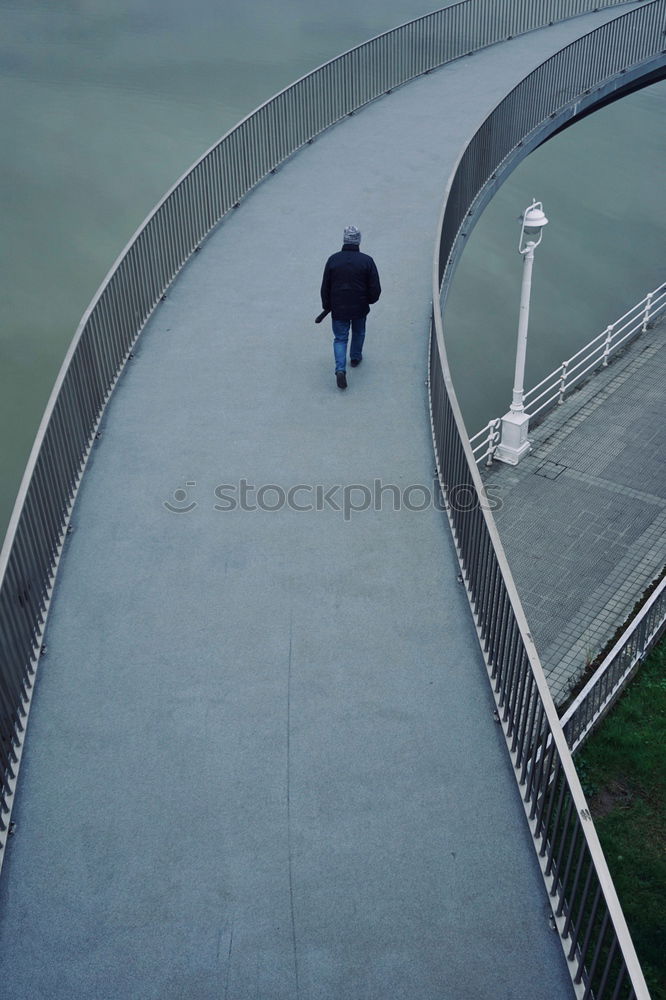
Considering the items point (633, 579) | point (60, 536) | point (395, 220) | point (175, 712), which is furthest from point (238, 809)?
point (395, 220)

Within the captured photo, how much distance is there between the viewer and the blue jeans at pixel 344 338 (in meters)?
11.4

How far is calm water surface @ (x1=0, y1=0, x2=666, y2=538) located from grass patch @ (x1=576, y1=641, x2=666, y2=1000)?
12.1 m

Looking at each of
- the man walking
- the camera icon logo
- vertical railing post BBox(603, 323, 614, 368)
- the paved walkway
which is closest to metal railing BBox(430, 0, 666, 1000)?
the man walking

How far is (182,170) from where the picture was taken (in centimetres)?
3128

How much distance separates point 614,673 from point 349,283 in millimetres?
5454

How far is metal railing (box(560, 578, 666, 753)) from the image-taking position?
1187 centimetres

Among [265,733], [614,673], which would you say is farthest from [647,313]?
[265,733]

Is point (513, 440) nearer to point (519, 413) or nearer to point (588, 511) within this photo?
point (519, 413)

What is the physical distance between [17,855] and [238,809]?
4.43 feet

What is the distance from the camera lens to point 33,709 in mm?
7617

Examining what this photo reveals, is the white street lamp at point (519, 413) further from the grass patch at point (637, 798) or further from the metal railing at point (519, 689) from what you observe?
the grass patch at point (637, 798)

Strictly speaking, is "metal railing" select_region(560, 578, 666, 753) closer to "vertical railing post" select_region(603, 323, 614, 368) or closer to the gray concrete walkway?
the gray concrete walkway

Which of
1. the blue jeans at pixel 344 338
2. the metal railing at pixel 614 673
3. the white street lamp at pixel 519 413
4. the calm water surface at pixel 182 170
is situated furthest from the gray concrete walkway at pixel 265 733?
the calm water surface at pixel 182 170

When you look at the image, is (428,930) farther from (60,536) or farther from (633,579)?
(633,579)
